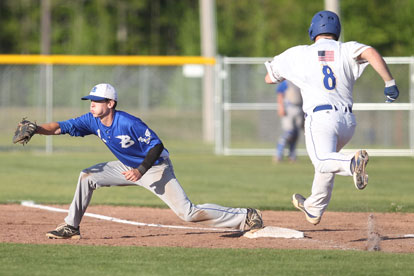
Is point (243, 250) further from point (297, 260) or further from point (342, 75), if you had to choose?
point (342, 75)

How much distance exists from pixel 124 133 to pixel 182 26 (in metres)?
45.3

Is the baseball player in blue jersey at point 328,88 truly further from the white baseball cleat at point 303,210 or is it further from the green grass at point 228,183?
the green grass at point 228,183

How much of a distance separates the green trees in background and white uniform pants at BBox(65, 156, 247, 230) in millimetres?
31172

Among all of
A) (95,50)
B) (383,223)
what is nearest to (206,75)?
(383,223)

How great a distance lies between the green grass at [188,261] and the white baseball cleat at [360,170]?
617 mm

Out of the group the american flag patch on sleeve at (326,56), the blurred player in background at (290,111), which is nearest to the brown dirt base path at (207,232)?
the american flag patch on sleeve at (326,56)

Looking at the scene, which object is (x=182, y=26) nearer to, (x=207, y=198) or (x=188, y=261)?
(x=207, y=198)

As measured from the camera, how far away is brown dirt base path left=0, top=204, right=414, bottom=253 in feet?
25.3

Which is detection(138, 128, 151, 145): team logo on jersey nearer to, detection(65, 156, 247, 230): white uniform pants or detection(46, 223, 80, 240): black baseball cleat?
detection(65, 156, 247, 230): white uniform pants

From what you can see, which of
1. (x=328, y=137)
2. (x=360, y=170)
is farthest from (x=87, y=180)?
(x=360, y=170)

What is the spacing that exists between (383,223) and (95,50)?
1742 inches

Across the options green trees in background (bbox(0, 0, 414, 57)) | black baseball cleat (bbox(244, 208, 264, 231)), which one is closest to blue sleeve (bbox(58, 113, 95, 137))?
black baseball cleat (bbox(244, 208, 264, 231))

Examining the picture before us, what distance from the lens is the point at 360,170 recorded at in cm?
693

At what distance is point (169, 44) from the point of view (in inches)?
2254
